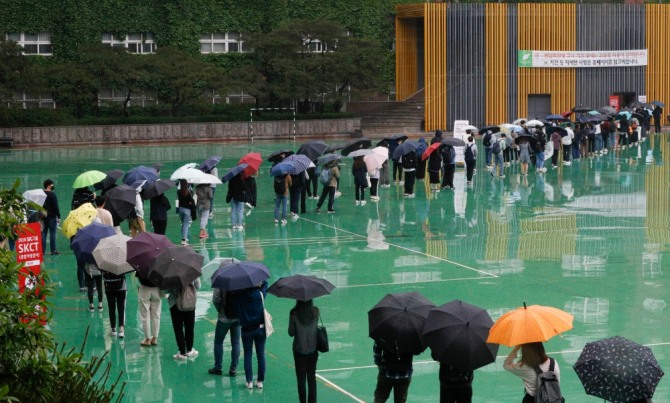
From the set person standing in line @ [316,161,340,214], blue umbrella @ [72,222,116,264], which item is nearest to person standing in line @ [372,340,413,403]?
blue umbrella @ [72,222,116,264]

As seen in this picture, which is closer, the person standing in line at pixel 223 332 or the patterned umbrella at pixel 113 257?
the person standing in line at pixel 223 332

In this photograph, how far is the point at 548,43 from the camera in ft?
187

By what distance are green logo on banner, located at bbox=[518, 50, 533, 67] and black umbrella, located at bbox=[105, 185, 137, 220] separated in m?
41.6

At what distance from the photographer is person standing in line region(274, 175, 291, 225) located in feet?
Answer: 77.6

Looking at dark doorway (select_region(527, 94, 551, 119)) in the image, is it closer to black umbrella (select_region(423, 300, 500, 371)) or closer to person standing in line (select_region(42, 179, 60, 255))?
person standing in line (select_region(42, 179, 60, 255))

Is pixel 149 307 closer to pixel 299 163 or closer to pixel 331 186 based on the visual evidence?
pixel 299 163

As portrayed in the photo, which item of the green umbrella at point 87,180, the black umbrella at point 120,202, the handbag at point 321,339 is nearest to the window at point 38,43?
the green umbrella at point 87,180

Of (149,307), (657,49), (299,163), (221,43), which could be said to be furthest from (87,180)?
(657,49)

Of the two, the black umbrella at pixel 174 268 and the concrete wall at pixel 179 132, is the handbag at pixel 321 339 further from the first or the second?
the concrete wall at pixel 179 132

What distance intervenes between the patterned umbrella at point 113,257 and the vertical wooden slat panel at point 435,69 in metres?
43.5

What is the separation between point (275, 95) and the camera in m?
54.6

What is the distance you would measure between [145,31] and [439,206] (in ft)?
116

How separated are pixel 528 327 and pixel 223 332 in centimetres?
423

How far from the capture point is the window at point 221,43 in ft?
196
